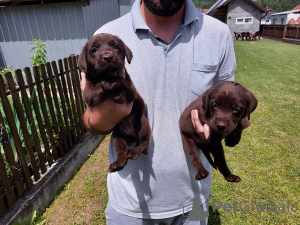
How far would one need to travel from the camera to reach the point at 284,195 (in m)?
4.36

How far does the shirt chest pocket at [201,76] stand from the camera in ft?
6.40

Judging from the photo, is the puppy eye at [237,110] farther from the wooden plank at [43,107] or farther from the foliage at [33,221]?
the wooden plank at [43,107]

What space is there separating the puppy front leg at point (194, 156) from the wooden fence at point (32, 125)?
2690 millimetres

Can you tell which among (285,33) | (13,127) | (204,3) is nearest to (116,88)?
(13,127)

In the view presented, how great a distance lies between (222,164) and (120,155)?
937 millimetres

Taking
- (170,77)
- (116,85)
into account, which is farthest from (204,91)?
(116,85)

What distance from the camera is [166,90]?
1912 mm

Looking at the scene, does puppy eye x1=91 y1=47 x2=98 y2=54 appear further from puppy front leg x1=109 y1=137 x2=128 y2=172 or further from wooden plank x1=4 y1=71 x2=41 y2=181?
wooden plank x1=4 y1=71 x2=41 y2=181

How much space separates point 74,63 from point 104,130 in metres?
3.94

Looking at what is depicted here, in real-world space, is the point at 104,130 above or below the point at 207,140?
above

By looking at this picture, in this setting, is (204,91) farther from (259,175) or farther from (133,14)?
(259,175)

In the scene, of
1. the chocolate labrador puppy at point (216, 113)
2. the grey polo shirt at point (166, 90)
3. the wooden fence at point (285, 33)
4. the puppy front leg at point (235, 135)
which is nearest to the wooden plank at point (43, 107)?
the grey polo shirt at point (166, 90)

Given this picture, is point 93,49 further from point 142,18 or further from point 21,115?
point 21,115

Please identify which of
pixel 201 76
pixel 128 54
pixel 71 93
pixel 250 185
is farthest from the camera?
pixel 71 93
